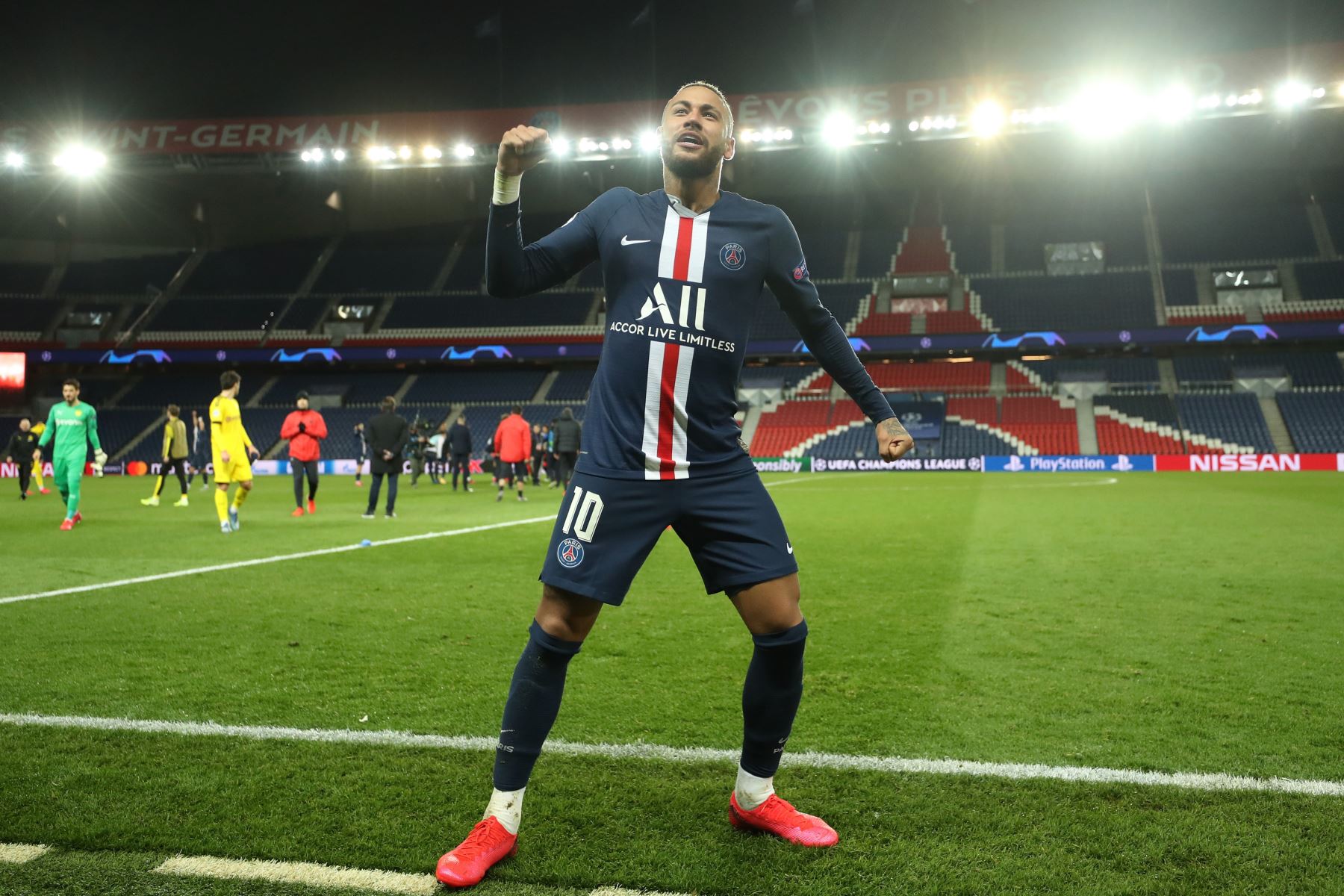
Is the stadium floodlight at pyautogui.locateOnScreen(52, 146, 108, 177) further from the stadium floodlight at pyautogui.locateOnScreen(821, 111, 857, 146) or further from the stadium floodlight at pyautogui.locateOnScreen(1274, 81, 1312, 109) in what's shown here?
the stadium floodlight at pyautogui.locateOnScreen(1274, 81, 1312, 109)

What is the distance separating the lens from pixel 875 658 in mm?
4883

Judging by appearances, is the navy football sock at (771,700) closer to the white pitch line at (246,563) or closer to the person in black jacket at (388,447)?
the white pitch line at (246,563)

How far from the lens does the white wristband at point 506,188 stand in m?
2.52

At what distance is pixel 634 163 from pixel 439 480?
698 inches

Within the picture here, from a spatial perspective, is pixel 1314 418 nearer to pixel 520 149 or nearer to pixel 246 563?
pixel 246 563

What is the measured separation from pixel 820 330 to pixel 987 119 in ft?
109

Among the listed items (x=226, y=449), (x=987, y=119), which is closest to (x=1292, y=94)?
(x=987, y=119)

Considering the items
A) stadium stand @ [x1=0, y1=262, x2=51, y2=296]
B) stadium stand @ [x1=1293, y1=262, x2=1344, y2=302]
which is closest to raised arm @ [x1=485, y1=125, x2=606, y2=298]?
stadium stand @ [x1=1293, y1=262, x2=1344, y2=302]

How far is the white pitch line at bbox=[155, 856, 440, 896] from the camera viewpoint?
236cm

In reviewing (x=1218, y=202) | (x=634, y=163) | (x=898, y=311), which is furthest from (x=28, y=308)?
(x=1218, y=202)

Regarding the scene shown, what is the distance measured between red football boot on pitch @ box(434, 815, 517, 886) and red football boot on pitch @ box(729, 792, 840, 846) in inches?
26.1

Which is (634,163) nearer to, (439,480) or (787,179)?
(787,179)

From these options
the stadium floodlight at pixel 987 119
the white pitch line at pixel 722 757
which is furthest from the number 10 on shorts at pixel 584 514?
the stadium floodlight at pixel 987 119

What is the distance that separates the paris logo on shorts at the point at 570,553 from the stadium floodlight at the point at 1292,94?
35.9 meters
